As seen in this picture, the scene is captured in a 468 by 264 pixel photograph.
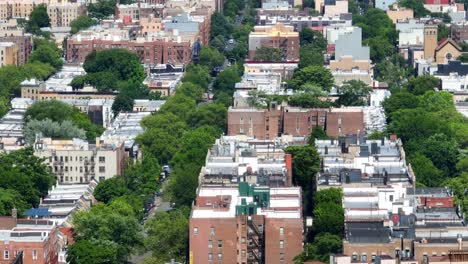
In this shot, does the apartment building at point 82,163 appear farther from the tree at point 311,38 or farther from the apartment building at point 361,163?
the tree at point 311,38

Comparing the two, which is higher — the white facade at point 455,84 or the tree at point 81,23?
the white facade at point 455,84

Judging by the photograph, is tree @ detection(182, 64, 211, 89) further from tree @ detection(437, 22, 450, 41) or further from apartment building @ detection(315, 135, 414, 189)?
apartment building @ detection(315, 135, 414, 189)

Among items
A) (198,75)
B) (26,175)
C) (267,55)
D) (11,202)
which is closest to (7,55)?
(198,75)

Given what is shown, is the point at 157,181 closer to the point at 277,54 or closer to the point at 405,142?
the point at 405,142

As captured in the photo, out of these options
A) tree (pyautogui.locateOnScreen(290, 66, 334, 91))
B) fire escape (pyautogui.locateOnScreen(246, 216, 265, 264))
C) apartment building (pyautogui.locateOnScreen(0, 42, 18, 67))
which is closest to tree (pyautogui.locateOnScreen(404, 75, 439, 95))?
tree (pyautogui.locateOnScreen(290, 66, 334, 91))

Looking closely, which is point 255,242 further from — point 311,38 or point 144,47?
point 311,38

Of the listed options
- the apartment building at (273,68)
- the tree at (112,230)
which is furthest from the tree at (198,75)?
the tree at (112,230)

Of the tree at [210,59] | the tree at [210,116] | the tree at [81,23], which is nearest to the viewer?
the tree at [210,116]
